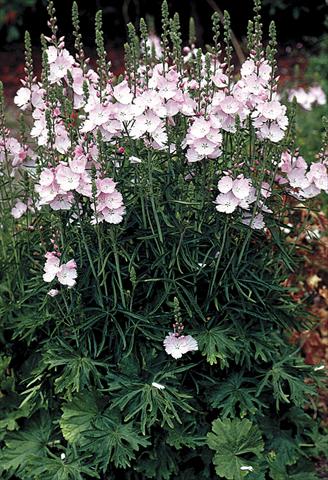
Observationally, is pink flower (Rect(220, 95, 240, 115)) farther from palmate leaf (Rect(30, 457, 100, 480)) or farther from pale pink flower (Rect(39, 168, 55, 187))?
palmate leaf (Rect(30, 457, 100, 480))

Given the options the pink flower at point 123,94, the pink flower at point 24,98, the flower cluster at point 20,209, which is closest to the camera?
the pink flower at point 123,94

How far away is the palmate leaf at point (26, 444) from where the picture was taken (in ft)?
11.2

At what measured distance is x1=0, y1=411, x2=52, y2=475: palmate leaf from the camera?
11.2ft

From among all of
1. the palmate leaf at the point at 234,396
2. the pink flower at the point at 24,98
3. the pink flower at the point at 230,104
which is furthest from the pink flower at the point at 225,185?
the pink flower at the point at 24,98

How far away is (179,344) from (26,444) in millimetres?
865

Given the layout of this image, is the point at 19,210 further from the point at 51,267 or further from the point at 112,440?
the point at 112,440

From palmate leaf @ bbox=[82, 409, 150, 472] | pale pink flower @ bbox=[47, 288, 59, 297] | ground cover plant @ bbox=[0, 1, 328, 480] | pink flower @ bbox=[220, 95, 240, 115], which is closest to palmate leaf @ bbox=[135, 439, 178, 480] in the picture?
ground cover plant @ bbox=[0, 1, 328, 480]

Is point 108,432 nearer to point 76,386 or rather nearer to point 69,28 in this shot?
point 76,386

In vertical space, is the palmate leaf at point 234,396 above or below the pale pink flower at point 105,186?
below

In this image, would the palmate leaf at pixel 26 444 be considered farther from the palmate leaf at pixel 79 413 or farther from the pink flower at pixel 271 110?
the pink flower at pixel 271 110

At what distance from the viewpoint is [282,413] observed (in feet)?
11.8

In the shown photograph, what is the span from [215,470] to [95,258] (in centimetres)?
99

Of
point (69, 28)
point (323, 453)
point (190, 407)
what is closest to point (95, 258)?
point (190, 407)

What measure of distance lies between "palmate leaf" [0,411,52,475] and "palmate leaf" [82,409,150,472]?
348 mm
